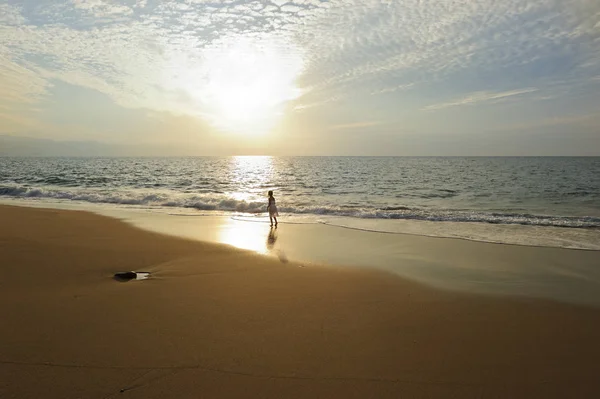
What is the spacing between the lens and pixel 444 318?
5996mm

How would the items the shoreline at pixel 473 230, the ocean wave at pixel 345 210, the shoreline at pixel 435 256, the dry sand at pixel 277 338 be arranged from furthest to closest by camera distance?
the ocean wave at pixel 345 210 < the shoreline at pixel 473 230 < the shoreline at pixel 435 256 < the dry sand at pixel 277 338

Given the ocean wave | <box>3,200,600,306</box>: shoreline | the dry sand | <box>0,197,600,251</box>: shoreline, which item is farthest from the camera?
the ocean wave

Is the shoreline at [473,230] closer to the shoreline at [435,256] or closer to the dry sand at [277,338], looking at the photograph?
the shoreline at [435,256]

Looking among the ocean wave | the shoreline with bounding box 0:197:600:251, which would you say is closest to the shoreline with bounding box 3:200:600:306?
the shoreline with bounding box 0:197:600:251

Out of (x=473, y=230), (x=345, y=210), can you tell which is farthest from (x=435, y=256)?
(x=345, y=210)

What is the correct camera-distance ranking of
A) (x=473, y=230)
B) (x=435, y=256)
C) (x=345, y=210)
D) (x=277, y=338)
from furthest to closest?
(x=345, y=210) → (x=473, y=230) → (x=435, y=256) → (x=277, y=338)

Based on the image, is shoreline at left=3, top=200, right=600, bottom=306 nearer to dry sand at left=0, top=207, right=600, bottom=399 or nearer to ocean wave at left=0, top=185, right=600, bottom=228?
dry sand at left=0, top=207, right=600, bottom=399

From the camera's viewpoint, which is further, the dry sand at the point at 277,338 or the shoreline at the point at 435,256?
the shoreline at the point at 435,256

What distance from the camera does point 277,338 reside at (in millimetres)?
5195

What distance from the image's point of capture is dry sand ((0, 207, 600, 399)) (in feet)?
13.5

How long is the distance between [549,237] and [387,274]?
9066 mm

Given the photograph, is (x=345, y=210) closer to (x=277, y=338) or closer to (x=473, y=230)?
(x=473, y=230)

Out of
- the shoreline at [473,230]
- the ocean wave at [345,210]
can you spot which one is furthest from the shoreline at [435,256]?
the ocean wave at [345,210]

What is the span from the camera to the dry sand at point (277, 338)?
4.11 meters
